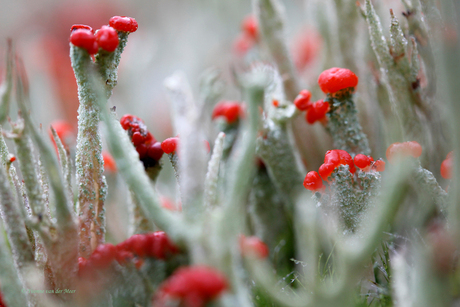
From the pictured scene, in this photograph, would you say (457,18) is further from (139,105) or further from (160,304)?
(139,105)

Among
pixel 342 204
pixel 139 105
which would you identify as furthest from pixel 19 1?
pixel 342 204

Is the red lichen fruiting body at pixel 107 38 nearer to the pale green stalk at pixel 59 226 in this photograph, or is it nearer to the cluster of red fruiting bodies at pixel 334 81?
the pale green stalk at pixel 59 226

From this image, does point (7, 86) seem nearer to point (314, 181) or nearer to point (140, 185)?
point (140, 185)

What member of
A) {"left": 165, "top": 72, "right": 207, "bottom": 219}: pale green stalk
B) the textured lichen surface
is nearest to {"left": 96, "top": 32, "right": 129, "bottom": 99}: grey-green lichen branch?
the textured lichen surface

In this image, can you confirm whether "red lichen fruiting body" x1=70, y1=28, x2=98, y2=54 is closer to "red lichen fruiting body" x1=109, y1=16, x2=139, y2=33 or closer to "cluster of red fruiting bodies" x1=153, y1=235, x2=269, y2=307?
"red lichen fruiting body" x1=109, y1=16, x2=139, y2=33

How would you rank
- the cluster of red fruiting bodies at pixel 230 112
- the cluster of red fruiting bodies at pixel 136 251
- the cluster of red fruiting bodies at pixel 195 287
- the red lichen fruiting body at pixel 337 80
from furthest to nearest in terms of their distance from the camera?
the cluster of red fruiting bodies at pixel 230 112, the red lichen fruiting body at pixel 337 80, the cluster of red fruiting bodies at pixel 136 251, the cluster of red fruiting bodies at pixel 195 287

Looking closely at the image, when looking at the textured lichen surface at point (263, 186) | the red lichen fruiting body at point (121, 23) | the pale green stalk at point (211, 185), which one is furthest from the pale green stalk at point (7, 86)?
the pale green stalk at point (211, 185)
